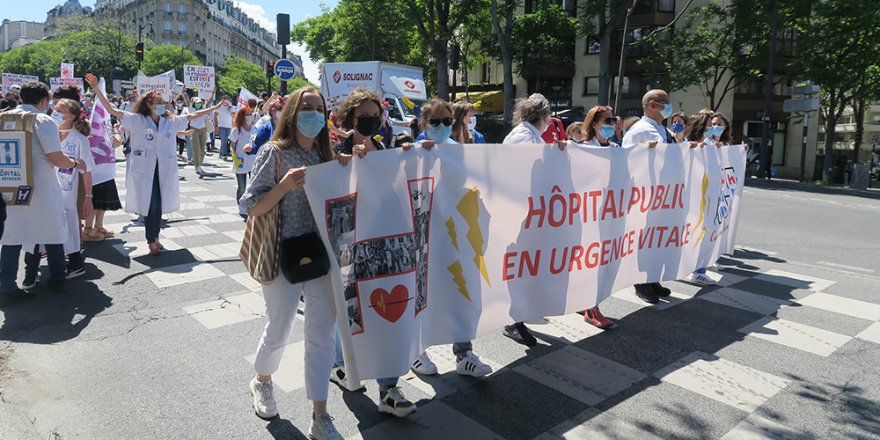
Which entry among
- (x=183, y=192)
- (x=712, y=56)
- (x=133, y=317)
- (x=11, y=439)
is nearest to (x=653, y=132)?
(x=133, y=317)

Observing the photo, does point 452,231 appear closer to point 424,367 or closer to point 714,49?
point 424,367

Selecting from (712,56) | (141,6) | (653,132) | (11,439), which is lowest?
(11,439)

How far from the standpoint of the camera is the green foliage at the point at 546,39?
39781mm

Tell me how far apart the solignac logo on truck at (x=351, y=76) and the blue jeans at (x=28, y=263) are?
15.9 metres

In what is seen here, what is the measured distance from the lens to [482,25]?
39344mm

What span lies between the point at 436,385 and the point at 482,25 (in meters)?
38.0

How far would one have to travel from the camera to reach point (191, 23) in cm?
11588

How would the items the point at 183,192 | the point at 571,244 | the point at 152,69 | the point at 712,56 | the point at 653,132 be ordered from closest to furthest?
the point at 571,244 < the point at 653,132 < the point at 183,192 < the point at 712,56 < the point at 152,69

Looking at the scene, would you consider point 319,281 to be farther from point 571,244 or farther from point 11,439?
point 571,244

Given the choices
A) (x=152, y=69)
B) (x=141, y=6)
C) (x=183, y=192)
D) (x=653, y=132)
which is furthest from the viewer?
(x=141, y=6)

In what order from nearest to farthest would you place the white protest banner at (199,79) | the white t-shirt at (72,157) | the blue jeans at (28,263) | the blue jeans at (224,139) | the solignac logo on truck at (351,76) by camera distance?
the blue jeans at (28,263) < the white t-shirt at (72,157) < the blue jeans at (224,139) < the solignac logo on truck at (351,76) < the white protest banner at (199,79)

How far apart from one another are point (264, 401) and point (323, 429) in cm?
51

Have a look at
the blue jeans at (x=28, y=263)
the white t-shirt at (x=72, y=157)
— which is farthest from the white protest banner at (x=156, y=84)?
the blue jeans at (x=28, y=263)

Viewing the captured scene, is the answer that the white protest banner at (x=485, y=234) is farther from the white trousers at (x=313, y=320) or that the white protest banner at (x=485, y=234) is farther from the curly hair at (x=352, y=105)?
the curly hair at (x=352, y=105)
